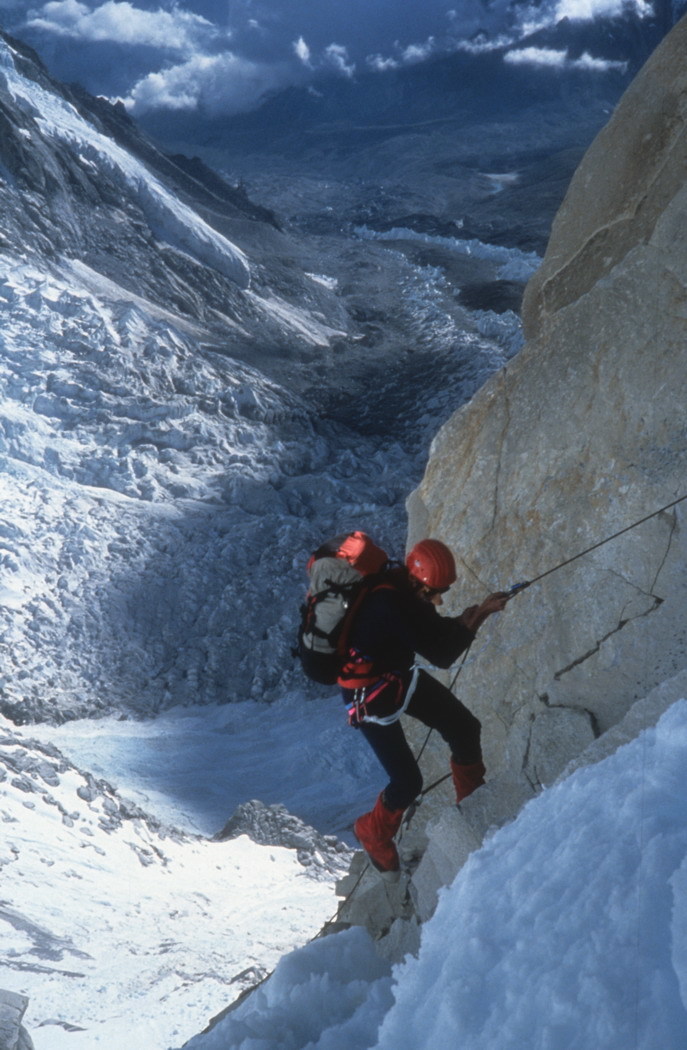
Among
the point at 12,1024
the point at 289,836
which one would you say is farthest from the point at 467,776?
the point at 289,836

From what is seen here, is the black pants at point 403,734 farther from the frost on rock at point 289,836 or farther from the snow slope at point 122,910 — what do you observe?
the frost on rock at point 289,836

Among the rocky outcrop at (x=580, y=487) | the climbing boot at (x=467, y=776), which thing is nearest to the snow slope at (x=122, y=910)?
the rocky outcrop at (x=580, y=487)

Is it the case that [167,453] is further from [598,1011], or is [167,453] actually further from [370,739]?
[598,1011]

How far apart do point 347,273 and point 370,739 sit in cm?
4633

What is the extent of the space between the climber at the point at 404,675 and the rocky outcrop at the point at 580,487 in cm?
22

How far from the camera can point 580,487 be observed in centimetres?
478

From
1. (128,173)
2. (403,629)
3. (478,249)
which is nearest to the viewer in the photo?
(403,629)

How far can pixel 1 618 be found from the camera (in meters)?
15.6

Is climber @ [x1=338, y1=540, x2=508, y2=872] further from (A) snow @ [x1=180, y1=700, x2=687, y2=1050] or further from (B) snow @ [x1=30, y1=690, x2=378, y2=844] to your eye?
(B) snow @ [x1=30, y1=690, x2=378, y2=844]

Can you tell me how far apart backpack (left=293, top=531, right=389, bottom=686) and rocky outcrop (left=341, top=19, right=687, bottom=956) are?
865mm

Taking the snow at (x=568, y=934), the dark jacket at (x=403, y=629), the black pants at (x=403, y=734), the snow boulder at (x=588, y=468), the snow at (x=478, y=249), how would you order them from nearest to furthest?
the snow at (x=568, y=934)
the dark jacket at (x=403, y=629)
the black pants at (x=403, y=734)
the snow boulder at (x=588, y=468)
the snow at (x=478, y=249)

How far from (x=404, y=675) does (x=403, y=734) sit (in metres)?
0.33

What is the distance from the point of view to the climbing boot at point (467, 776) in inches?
159

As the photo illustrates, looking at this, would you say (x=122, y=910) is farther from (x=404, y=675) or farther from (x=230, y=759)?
(x=404, y=675)
